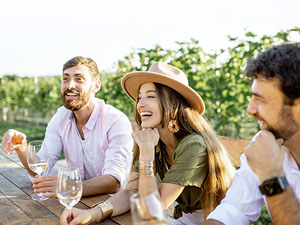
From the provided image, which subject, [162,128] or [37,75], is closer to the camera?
[162,128]

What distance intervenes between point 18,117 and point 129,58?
11407mm

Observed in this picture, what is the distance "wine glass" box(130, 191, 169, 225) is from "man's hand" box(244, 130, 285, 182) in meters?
0.56

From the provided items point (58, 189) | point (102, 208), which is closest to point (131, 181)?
point (102, 208)

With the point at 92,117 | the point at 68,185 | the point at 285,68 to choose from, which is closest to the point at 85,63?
the point at 92,117

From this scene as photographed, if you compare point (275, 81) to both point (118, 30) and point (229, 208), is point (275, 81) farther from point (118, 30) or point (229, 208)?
point (118, 30)

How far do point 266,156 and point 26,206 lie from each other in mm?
1369

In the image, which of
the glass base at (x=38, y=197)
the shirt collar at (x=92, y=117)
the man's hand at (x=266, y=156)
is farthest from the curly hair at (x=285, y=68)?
the shirt collar at (x=92, y=117)

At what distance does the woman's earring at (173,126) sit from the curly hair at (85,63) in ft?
3.75

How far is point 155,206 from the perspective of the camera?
40.4 inches

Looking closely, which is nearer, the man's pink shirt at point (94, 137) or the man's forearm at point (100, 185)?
the man's forearm at point (100, 185)

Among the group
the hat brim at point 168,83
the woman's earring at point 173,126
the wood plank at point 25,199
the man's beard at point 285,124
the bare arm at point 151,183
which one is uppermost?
the hat brim at point 168,83

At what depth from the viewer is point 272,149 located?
1.38 meters

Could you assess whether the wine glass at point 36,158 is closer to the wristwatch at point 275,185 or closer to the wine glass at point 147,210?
the wine glass at point 147,210

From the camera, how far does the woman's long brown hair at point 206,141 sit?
6.29ft
